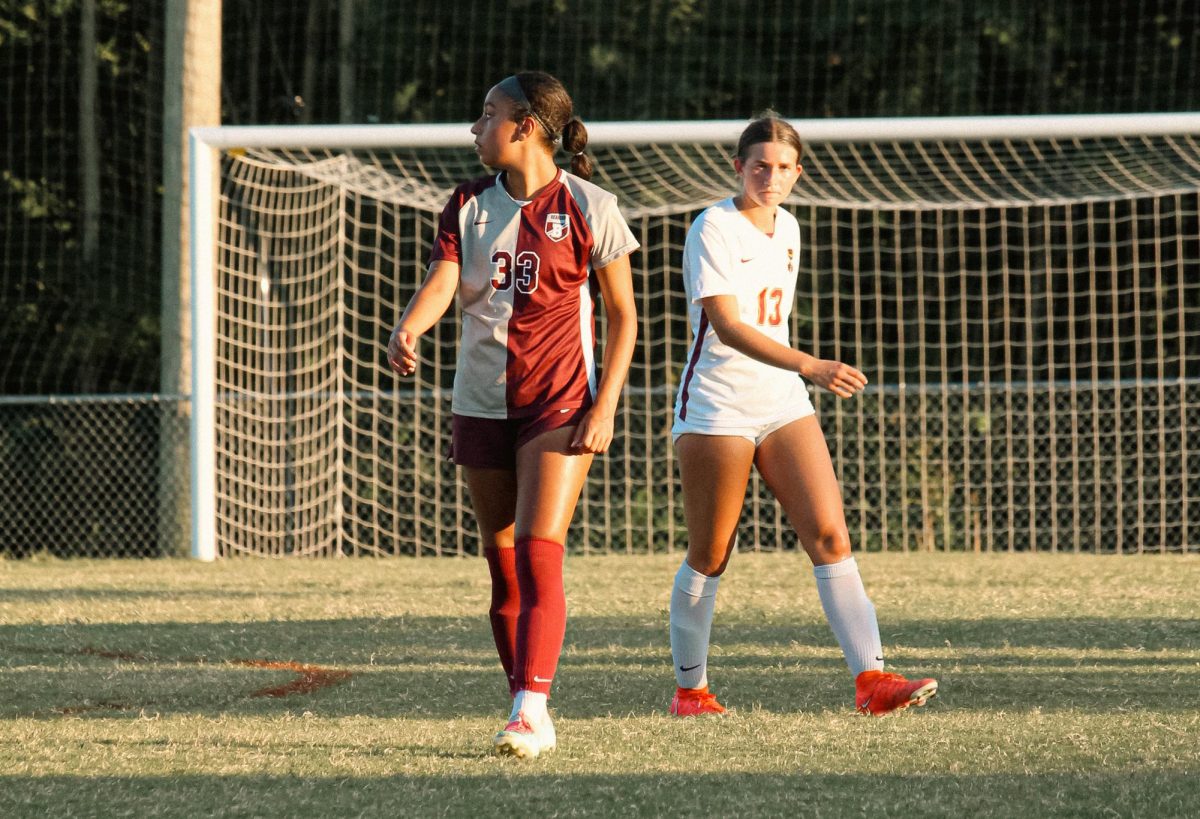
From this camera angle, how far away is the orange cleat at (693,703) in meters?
4.98

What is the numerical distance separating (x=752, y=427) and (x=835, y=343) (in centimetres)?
847

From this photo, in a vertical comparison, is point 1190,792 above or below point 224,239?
below

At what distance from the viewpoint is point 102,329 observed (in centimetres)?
1717

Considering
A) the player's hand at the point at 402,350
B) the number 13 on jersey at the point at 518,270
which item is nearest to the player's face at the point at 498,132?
the number 13 on jersey at the point at 518,270

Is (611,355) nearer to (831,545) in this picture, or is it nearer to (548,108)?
(548,108)

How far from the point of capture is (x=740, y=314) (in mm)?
4922

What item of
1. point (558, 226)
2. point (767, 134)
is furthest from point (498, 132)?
point (767, 134)

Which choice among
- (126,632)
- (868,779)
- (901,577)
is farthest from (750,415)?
(901,577)

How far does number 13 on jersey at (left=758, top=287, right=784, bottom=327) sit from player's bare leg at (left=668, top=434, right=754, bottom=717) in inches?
14.5

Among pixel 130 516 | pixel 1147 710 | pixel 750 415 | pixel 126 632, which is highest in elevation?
pixel 750 415

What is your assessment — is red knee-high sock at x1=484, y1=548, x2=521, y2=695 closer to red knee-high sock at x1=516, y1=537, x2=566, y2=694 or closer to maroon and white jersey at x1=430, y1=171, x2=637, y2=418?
red knee-high sock at x1=516, y1=537, x2=566, y2=694

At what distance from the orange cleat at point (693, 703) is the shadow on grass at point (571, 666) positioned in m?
0.15

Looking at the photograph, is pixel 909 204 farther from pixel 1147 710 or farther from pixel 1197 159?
pixel 1147 710

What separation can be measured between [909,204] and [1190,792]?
8.84m
